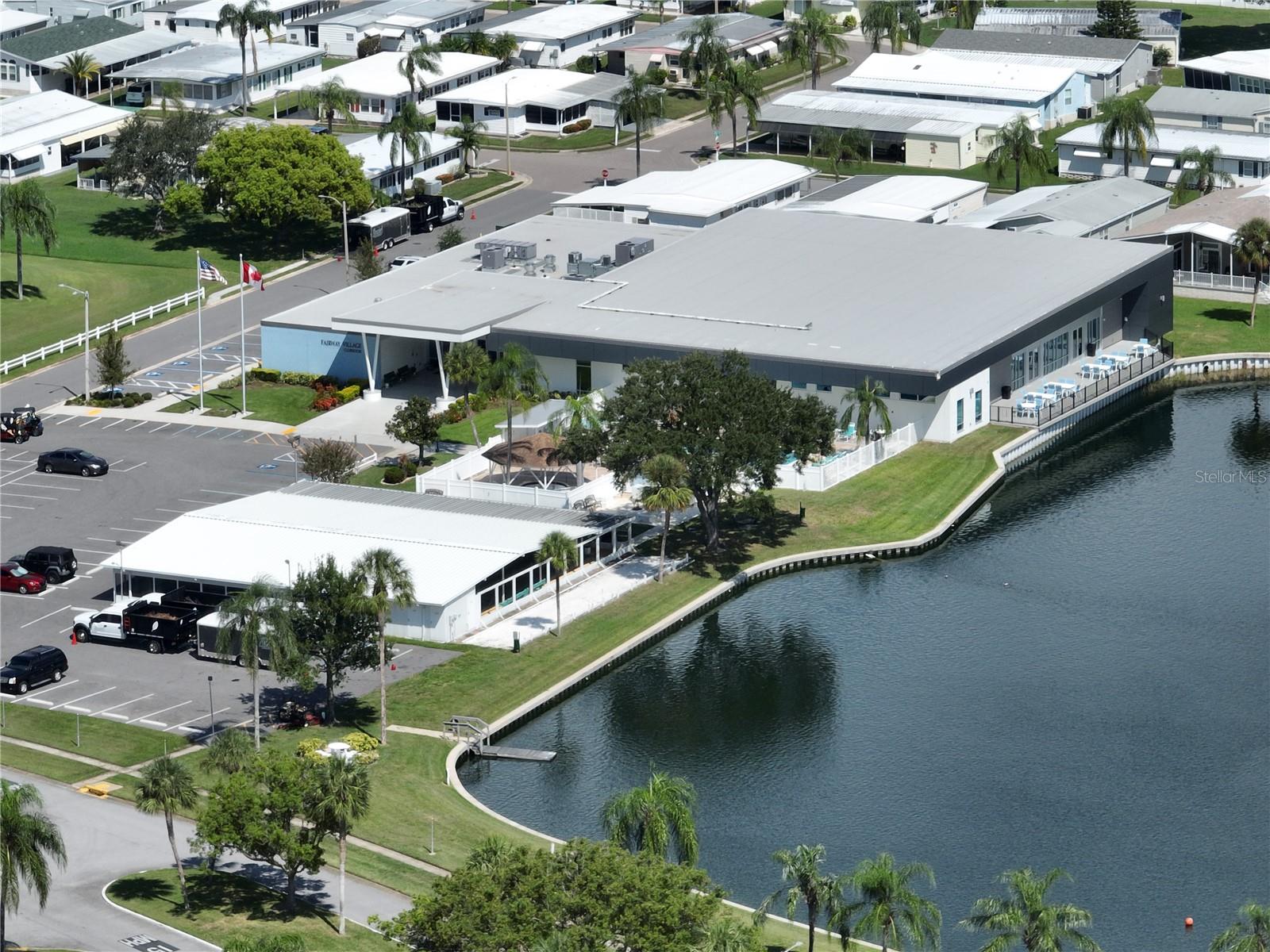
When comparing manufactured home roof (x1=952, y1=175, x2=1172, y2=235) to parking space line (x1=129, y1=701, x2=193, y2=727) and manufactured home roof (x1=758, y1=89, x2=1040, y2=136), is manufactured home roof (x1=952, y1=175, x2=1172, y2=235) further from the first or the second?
parking space line (x1=129, y1=701, x2=193, y2=727)

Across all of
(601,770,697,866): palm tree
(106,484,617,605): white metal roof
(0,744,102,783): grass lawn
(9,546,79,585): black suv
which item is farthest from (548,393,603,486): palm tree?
(601,770,697,866): palm tree

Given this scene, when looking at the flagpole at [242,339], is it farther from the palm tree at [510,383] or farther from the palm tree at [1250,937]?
the palm tree at [1250,937]


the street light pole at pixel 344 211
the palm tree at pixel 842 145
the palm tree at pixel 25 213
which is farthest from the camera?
the palm tree at pixel 842 145

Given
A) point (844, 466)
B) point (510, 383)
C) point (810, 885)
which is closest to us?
point (810, 885)

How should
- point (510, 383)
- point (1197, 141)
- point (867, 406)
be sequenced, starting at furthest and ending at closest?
point (1197, 141) → point (867, 406) → point (510, 383)

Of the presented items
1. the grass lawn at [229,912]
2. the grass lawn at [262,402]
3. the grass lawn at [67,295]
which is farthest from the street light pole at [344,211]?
the grass lawn at [229,912]

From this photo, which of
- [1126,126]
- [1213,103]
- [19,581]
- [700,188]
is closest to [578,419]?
[19,581]

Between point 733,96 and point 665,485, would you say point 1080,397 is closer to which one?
point 665,485
